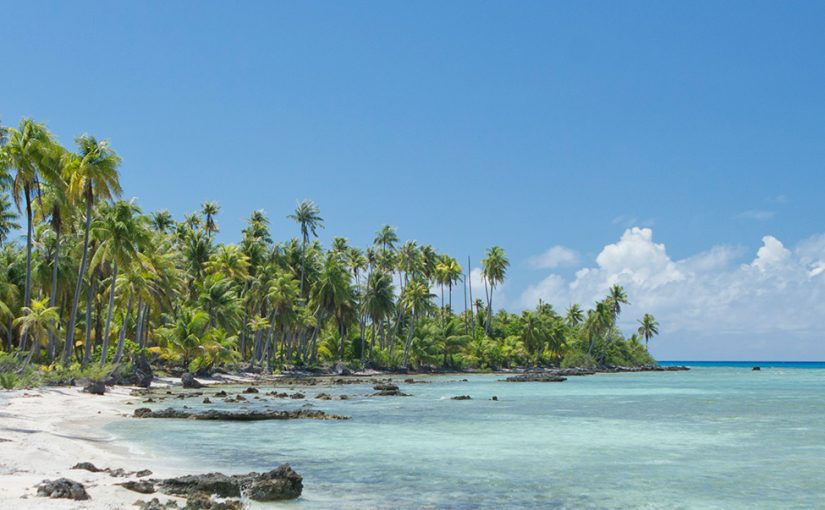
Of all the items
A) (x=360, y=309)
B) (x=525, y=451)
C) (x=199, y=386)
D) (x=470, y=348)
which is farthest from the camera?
(x=470, y=348)

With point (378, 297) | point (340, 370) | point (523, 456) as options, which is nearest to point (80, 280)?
point (523, 456)

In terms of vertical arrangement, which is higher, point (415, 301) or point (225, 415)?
point (415, 301)

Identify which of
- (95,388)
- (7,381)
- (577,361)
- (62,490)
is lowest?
(62,490)

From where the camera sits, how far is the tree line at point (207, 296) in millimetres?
39281

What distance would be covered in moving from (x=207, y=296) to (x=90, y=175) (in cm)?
2249

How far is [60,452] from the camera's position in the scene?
48.0ft

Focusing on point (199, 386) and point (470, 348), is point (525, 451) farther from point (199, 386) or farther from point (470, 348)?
point (470, 348)

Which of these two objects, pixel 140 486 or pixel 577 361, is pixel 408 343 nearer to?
pixel 577 361

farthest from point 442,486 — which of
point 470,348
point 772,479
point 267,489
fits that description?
point 470,348

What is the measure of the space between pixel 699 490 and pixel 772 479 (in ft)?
8.67

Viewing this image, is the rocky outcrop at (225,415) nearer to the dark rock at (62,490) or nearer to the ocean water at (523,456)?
the ocean water at (523,456)

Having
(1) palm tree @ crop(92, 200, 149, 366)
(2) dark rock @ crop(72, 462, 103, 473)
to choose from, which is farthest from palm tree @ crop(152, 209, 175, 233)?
(2) dark rock @ crop(72, 462, 103, 473)

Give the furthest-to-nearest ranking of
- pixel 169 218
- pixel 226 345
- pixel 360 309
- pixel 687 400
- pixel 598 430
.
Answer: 1. pixel 360 309
2. pixel 169 218
3. pixel 226 345
4. pixel 687 400
5. pixel 598 430

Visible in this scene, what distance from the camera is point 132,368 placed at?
47.3m
